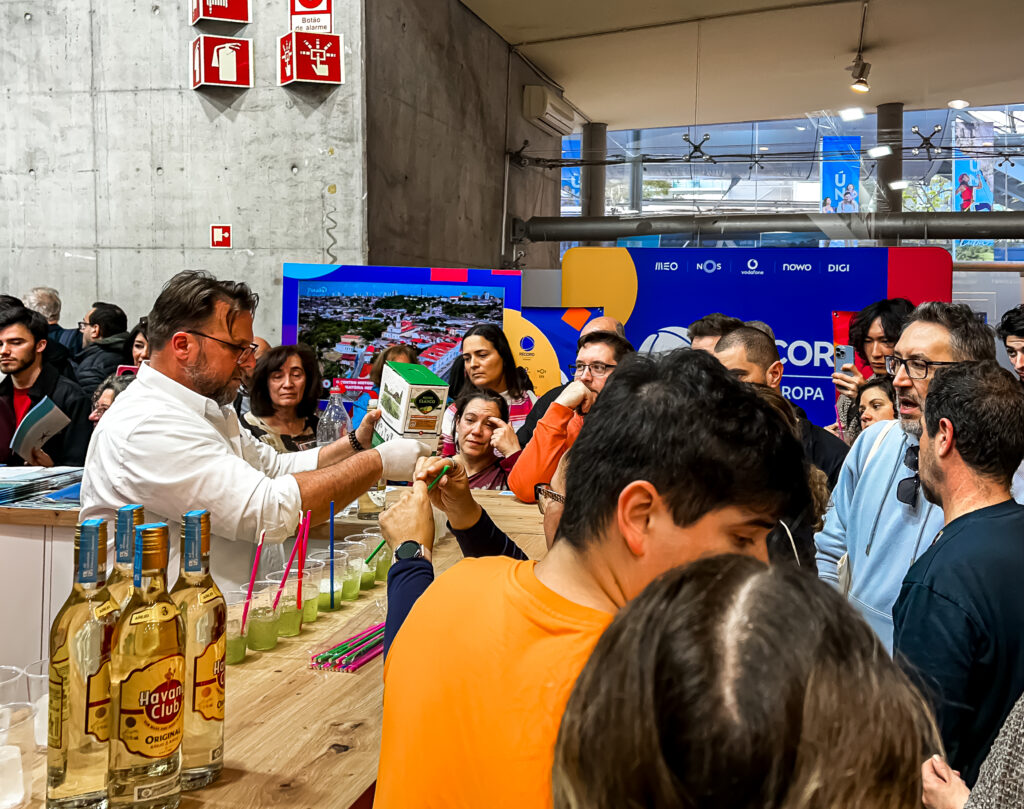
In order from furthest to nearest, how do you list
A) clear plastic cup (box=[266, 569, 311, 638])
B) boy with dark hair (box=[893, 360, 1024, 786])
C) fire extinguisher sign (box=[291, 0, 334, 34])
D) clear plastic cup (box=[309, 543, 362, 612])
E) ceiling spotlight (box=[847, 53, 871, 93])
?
ceiling spotlight (box=[847, 53, 871, 93]) < fire extinguisher sign (box=[291, 0, 334, 34]) < clear plastic cup (box=[309, 543, 362, 612]) < clear plastic cup (box=[266, 569, 311, 638]) < boy with dark hair (box=[893, 360, 1024, 786])

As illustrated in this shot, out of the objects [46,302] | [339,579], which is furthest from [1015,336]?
[46,302]

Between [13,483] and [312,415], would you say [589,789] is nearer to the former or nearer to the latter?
[13,483]

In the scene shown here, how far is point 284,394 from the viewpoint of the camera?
418cm

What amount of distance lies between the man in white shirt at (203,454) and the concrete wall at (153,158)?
371 cm

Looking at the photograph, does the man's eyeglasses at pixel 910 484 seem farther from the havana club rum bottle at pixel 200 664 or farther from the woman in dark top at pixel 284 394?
the woman in dark top at pixel 284 394

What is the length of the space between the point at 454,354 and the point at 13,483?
2811 mm

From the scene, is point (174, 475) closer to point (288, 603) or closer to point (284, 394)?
point (288, 603)

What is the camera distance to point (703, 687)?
59cm

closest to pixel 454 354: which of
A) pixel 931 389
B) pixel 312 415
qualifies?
pixel 312 415

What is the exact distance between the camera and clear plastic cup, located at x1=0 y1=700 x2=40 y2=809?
1.19m

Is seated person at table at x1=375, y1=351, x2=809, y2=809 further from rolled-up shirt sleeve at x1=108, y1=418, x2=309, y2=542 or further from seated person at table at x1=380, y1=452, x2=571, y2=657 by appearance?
rolled-up shirt sleeve at x1=108, y1=418, x2=309, y2=542

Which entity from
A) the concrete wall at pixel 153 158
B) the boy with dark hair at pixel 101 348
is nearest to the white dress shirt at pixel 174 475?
the boy with dark hair at pixel 101 348

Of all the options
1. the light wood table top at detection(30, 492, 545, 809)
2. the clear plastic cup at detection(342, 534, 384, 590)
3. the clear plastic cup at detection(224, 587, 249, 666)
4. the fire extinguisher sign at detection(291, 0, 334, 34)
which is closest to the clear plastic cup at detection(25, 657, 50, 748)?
the light wood table top at detection(30, 492, 545, 809)

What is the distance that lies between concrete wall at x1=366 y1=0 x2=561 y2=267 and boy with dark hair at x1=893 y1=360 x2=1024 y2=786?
4.91 meters
